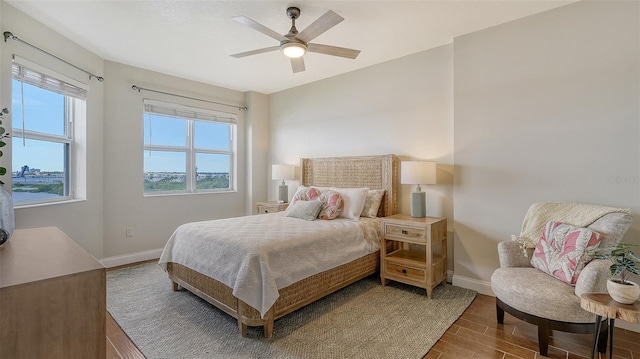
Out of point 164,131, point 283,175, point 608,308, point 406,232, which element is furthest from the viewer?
point 283,175

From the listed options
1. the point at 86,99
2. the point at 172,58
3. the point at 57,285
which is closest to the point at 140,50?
the point at 172,58

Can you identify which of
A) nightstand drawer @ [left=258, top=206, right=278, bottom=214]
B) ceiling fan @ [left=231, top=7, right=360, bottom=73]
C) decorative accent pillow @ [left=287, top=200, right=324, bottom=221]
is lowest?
nightstand drawer @ [left=258, top=206, right=278, bottom=214]

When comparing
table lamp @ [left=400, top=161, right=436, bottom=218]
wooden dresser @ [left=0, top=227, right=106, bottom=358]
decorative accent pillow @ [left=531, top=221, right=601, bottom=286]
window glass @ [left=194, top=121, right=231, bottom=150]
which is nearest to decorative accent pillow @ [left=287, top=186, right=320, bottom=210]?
table lamp @ [left=400, top=161, right=436, bottom=218]

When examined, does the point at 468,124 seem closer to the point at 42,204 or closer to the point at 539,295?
the point at 539,295

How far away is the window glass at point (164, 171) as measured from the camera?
407 cm

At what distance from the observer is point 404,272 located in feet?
9.58

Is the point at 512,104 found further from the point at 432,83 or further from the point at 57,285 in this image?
the point at 57,285

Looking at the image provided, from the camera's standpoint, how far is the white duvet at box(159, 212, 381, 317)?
203 centimetres

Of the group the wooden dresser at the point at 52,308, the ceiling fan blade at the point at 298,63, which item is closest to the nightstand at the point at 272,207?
the ceiling fan blade at the point at 298,63

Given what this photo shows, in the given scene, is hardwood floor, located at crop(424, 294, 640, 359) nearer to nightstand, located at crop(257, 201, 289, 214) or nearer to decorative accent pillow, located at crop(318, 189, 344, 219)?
decorative accent pillow, located at crop(318, 189, 344, 219)

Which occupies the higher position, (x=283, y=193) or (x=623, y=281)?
(x=283, y=193)

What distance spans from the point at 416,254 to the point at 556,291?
146 cm

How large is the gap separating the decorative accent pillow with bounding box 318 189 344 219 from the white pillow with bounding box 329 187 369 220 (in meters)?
0.07

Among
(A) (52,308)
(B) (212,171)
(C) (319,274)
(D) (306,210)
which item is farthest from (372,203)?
(A) (52,308)
